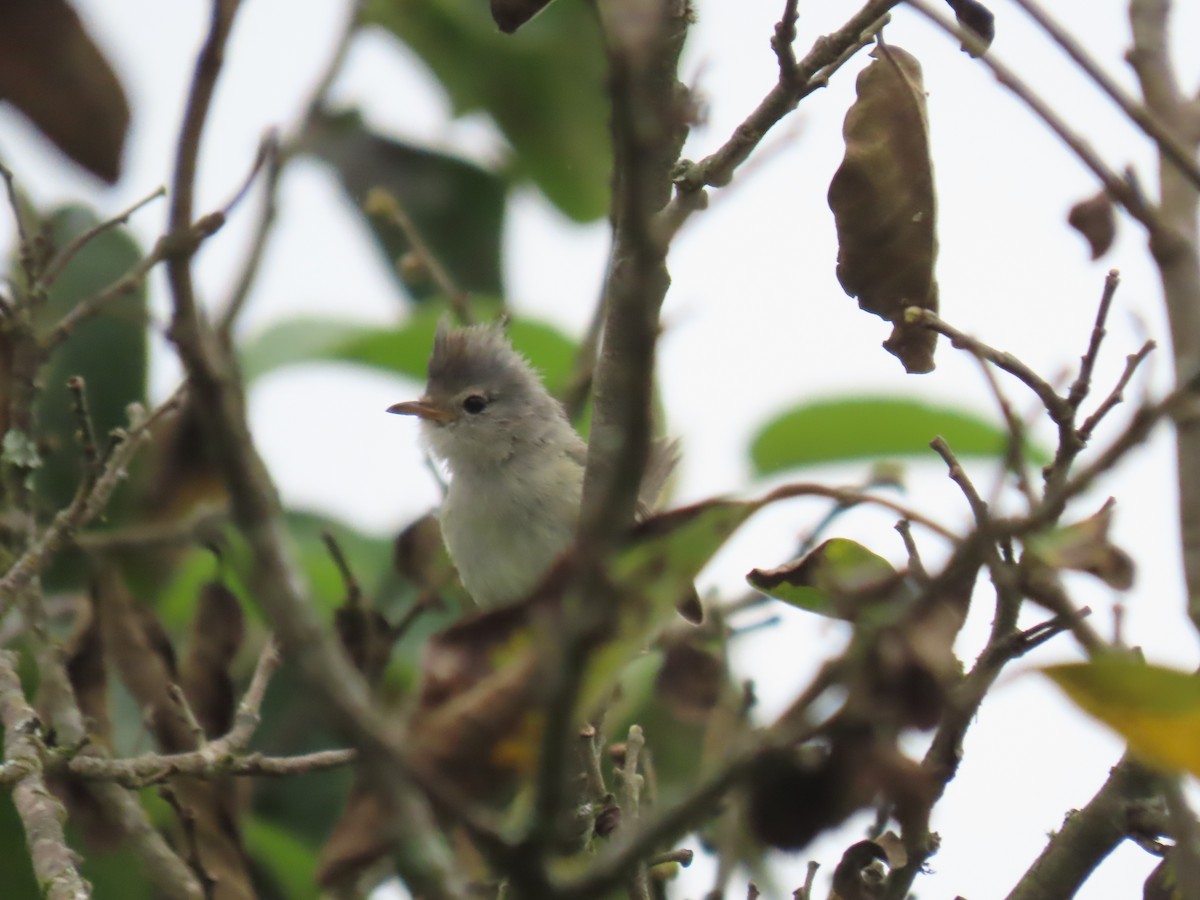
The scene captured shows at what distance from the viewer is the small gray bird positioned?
15.4 feet

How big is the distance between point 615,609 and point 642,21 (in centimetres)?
49

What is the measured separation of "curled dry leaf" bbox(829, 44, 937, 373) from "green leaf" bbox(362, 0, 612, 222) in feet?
9.39

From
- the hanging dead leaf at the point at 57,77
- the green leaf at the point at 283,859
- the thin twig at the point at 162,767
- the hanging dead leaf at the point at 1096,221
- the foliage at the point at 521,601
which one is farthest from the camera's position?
the green leaf at the point at 283,859

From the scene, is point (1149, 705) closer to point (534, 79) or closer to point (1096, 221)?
point (1096, 221)

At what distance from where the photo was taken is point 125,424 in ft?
14.6

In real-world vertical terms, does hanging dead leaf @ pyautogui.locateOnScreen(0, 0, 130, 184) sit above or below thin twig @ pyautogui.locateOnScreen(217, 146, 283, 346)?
below

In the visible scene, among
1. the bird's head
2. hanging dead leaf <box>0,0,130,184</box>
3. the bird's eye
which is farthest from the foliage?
the bird's eye

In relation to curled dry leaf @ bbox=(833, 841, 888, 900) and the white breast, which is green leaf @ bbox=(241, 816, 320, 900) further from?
curled dry leaf @ bbox=(833, 841, 888, 900)

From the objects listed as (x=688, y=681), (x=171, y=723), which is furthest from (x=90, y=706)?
(x=688, y=681)

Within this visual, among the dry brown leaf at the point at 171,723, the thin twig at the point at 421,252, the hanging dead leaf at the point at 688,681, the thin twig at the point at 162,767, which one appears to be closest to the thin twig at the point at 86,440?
the dry brown leaf at the point at 171,723

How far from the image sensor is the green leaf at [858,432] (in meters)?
4.86

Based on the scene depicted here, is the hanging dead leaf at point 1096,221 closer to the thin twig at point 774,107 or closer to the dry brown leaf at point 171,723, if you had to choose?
the thin twig at point 774,107

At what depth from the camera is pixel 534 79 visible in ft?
16.2

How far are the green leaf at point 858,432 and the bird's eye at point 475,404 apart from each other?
3.15 ft
